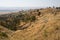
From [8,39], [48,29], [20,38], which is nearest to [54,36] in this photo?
[48,29]

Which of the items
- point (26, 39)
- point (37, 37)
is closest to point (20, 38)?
point (26, 39)

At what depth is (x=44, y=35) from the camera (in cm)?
1395

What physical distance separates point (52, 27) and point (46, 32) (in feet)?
2.78

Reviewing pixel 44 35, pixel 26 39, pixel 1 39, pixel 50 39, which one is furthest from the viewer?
pixel 1 39

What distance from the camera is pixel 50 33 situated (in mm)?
14008

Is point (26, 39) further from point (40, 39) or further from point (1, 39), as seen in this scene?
point (1, 39)

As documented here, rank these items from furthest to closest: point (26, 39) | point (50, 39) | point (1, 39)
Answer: point (1, 39)
point (26, 39)
point (50, 39)

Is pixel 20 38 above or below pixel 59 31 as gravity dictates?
below

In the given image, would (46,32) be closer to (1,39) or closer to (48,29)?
(48,29)

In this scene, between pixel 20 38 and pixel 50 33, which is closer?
pixel 50 33

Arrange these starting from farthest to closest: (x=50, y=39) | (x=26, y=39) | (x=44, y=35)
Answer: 1. (x=26, y=39)
2. (x=44, y=35)
3. (x=50, y=39)

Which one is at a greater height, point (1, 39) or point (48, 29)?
point (48, 29)

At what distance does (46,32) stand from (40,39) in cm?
97

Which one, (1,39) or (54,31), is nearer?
(54,31)
